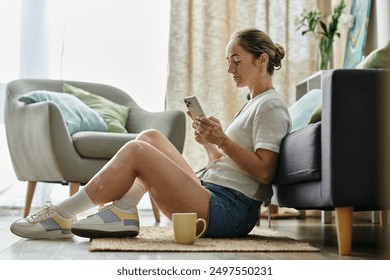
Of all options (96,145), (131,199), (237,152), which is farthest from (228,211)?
(96,145)

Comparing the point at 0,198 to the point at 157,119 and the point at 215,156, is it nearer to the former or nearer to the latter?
the point at 157,119

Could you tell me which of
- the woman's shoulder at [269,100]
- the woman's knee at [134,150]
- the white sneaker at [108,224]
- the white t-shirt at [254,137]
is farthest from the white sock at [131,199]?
the woman's shoulder at [269,100]

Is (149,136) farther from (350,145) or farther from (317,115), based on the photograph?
(350,145)

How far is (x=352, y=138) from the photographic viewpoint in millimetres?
1544

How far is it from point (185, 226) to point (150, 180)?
0.18 metres

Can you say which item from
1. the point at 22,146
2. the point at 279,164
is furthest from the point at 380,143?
the point at 22,146

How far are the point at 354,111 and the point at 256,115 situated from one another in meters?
0.31

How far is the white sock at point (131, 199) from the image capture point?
168cm

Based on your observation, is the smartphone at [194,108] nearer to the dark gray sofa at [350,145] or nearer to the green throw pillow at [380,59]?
the dark gray sofa at [350,145]

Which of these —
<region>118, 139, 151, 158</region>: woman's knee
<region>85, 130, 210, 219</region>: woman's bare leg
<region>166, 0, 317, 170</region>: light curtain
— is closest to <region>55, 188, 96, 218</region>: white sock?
<region>85, 130, 210, 219</region>: woman's bare leg


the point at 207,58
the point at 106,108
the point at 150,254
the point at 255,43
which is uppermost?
the point at 207,58

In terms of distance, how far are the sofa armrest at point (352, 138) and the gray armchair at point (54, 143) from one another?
1.42 metres

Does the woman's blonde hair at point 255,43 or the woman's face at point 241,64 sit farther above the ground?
the woman's blonde hair at point 255,43

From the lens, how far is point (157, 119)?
3068 mm
